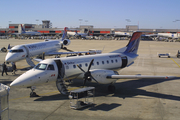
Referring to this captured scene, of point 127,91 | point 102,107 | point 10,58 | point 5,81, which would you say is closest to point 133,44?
point 127,91

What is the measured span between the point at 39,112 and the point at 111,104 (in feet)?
18.7

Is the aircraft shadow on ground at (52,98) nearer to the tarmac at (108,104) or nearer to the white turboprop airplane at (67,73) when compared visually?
the tarmac at (108,104)

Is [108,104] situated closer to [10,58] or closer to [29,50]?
[10,58]

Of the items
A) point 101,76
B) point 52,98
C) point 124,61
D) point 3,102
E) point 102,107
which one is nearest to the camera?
point 3,102

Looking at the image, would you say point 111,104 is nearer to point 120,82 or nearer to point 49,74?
point 49,74

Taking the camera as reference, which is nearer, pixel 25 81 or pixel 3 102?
pixel 3 102

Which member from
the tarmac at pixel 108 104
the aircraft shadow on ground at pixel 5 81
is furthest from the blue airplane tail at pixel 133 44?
the aircraft shadow on ground at pixel 5 81

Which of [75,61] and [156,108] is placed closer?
[156,108]

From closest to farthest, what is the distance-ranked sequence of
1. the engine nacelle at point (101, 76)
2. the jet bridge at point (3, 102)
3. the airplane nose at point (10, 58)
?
the jet bridge at point (3, 102), the engine nacelle at point (101, 76), the airplane nose at point (10, 58)

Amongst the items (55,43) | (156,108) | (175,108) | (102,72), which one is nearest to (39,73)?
(102,72)

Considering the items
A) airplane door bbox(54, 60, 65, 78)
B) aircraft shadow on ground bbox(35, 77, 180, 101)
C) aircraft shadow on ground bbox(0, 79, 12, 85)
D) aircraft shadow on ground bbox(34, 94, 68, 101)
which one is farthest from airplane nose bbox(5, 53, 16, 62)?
aircraft shadow on ground bbox(34, 94, 68, 101)

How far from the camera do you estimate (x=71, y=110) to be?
14562 mm

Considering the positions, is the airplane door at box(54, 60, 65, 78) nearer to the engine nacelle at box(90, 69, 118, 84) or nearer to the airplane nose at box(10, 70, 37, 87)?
the airplane nose at box(10, 70, 37, 87)

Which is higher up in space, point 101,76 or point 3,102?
point 3,102
